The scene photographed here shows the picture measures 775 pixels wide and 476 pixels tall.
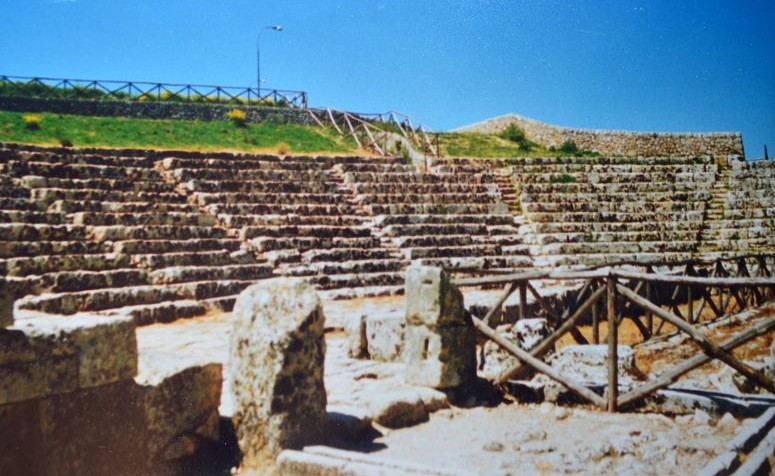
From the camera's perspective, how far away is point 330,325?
10.8m

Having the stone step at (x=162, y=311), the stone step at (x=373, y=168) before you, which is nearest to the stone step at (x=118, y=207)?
the stone step at (x=162, y=311)

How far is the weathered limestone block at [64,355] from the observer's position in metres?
3.94

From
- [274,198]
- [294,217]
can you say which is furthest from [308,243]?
[274,198]

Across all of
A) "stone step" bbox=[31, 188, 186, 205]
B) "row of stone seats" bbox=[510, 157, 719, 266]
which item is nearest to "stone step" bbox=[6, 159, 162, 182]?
"stone step" bbox=[31, 188, 186, 205]

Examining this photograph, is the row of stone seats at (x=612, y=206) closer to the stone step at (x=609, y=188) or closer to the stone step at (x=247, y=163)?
the stone step at (x=609, y=188)

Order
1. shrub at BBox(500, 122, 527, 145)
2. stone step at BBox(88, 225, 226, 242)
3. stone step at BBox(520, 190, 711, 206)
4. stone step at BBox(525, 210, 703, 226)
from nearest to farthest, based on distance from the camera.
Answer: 1. stone step at BBox(88, 225, 226, 242)
2. stone step at BBox(525, 210, 703, 226)
3. stone step at BBox(520, 190, 711, 206)
4. shrub at BBox(500, 122, 527, 145)

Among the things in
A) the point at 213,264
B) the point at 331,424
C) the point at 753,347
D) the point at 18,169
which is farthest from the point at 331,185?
the point at 331,424

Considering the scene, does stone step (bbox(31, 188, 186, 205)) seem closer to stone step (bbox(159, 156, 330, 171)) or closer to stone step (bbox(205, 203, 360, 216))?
stone step (bbox(205, 203, 360, 216))

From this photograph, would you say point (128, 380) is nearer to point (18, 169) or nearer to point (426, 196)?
point (18, 169)

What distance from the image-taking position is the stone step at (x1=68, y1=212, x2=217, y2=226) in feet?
44.4

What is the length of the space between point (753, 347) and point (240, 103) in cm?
2760

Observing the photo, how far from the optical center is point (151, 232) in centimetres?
Answer: 1378

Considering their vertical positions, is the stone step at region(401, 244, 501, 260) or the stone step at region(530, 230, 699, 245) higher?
the stone step at region(530, 230, 699, 245)

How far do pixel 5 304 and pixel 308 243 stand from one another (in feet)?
39.4
